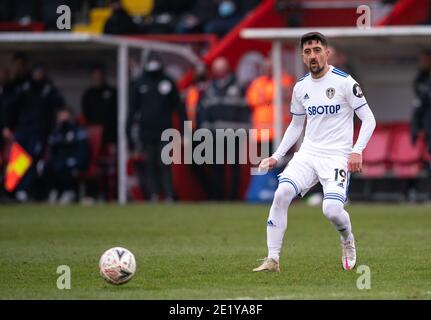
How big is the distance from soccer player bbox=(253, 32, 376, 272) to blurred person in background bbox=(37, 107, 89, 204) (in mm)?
12889

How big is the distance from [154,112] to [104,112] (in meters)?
1.67

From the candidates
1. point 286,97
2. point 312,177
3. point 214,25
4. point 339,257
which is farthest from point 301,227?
point 214,25

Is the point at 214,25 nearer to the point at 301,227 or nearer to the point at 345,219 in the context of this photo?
the point at 301,227

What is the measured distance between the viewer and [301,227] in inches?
695

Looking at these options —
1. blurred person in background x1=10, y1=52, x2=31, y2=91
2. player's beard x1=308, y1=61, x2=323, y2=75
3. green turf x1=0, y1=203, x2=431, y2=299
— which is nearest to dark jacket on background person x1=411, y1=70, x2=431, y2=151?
green turf x1=0, y1=203, x2=431, y2=299

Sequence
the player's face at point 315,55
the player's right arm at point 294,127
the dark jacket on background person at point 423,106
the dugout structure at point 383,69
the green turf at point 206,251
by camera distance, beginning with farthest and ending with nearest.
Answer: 1. the dugout structure at point 383,69
2. the dark jacket on background person at point 423,106
3. the player's right arm at point 294,127
4. the player's face at point 315,55
5. the green turf at point 206,251

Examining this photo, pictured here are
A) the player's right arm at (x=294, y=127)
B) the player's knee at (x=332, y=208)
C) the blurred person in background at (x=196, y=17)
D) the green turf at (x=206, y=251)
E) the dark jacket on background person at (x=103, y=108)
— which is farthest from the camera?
the blurred person in background at (x=196, y=17)

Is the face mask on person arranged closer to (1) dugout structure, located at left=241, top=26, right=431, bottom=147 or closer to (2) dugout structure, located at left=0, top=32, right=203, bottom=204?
(2) dugout structure, located at left=0, top=32, right=203, bottom=204

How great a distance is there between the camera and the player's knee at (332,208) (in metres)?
11.4

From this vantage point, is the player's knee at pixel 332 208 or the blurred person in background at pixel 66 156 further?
the blurred person in background at pixel 66 156

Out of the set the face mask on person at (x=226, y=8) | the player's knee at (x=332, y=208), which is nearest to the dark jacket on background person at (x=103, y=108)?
the face mask on person at (x=226, y=8)

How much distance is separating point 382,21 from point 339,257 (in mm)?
12887

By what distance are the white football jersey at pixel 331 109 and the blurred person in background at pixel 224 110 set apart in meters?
11.9

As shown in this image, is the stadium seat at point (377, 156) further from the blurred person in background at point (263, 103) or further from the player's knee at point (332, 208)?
the player's knee at point (332, 208)
